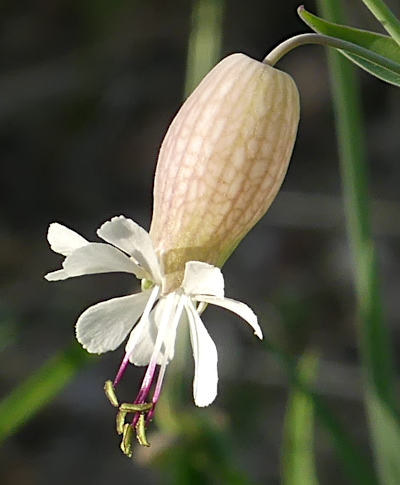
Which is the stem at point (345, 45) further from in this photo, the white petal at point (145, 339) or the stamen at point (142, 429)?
the stamen at point (142, 429)

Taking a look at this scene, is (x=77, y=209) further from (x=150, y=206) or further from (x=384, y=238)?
(x=384, y=238)

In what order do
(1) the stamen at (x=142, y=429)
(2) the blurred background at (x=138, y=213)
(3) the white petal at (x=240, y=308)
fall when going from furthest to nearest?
(2) the blurred background at (x=138, y=213)
(1) the stamen at (x=142, y=429)
(3) the white petal at (x=240, y=308)

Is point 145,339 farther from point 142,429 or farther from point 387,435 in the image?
point 387,435

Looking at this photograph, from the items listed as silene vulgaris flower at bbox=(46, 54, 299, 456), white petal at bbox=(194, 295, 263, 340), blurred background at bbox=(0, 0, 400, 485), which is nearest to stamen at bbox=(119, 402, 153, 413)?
silene vulgaris flower at bbox=(46, 54, 299, 456)

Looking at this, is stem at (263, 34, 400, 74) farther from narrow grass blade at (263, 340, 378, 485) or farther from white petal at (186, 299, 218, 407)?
narrow grass blade at (263, 340, 378, 485)

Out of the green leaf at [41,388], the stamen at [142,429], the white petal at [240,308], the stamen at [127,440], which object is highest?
the white petal at [240,308]

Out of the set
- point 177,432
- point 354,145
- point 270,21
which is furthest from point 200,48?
point 270,21

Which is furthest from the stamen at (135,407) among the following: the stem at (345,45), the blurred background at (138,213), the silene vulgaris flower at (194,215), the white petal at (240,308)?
the blurred background at (138,213)
